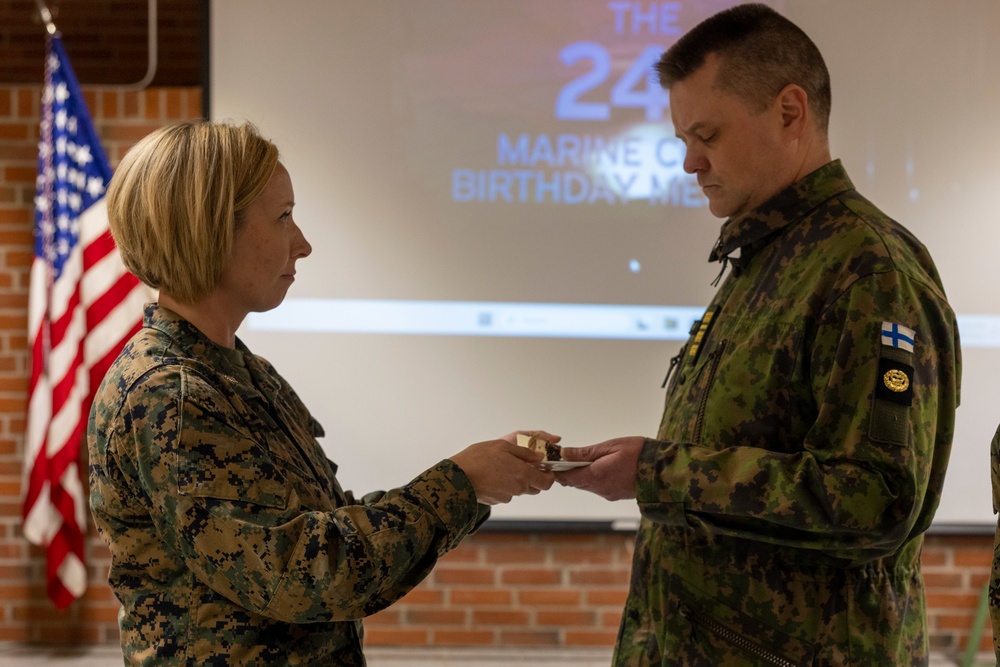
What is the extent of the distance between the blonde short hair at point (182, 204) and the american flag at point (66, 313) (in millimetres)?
2057

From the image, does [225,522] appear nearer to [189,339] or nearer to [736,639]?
[189,339]

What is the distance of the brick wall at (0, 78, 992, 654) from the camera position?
3.46 m

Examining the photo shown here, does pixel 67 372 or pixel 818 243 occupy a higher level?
pixel 818 243

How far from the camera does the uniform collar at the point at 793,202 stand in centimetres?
162

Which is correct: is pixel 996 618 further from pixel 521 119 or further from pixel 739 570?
pixel 521 119

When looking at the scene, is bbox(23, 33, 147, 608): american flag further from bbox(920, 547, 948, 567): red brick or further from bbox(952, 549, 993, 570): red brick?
bbox(952, 549, 993, 570): red brick

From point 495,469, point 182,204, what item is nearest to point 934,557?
point 495,469

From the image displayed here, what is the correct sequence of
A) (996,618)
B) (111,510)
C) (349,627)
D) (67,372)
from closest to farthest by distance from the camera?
1. (996,618)
2. (111,510)
3. (349,627)
4. (67,372)

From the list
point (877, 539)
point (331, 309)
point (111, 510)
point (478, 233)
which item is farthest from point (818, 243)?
point (331, 309)

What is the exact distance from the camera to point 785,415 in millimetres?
1504

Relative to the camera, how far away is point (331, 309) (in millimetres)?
3395

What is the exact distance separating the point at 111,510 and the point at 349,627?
1.34ft

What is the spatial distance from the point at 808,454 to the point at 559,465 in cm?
43

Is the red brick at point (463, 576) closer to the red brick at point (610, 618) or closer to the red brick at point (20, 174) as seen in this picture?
the red brick at point (610, 618)
